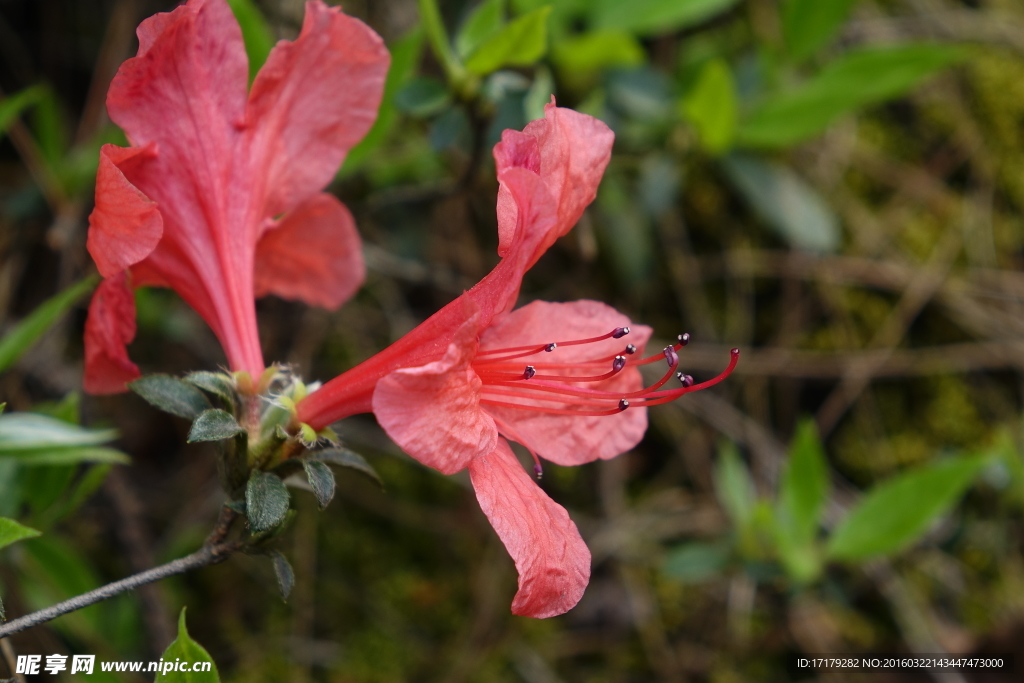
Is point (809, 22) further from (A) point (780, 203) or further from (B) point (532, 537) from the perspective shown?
(B) point (532, 537)

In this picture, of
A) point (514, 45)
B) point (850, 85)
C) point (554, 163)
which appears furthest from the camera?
point (850, 85)

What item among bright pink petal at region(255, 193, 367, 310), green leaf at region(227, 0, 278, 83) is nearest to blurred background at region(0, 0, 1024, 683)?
green leaf at region(227, 0, 278, 83)

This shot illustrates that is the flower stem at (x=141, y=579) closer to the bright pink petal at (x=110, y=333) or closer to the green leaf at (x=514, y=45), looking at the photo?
the bright pink petal at (x=110, y=333)

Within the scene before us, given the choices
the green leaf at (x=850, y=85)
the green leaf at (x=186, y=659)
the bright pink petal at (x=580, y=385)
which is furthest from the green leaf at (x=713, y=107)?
the green leaf at (x=186, y=659)

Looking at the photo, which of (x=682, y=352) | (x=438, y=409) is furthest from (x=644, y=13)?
(x=438, y=409)

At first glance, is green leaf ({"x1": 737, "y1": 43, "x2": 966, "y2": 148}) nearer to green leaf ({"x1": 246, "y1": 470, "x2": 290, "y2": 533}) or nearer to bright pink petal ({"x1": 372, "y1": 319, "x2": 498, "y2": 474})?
bright pink petal ({"x1": 372, "y1": 319, "x2": 498, "y2": 474})

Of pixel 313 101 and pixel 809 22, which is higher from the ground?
pixel 313 101

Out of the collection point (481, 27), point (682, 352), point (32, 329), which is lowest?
point (682, 352)
